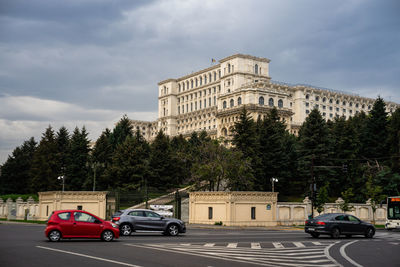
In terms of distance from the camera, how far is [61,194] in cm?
3991

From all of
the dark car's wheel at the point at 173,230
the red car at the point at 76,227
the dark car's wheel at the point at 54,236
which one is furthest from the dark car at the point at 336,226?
the dark car's wheel at the point at 54,236

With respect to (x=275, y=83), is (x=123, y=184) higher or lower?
lower

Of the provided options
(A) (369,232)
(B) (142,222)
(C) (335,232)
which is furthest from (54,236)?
(A) (369,232)

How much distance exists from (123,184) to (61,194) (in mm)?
22690

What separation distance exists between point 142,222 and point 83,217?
523 cm

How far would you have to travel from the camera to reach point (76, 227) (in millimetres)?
18938

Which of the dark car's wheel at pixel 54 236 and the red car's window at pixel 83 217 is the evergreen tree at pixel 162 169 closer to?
the red car's window at pixel 83 217

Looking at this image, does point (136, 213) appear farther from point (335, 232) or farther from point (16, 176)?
point (16, 176)

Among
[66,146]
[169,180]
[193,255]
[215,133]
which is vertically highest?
[215,133]

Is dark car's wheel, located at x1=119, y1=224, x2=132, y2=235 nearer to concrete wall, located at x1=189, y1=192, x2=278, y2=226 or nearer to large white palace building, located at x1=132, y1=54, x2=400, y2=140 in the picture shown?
concrete wall, located at x1=189, y1=192, x2=278, y2=226

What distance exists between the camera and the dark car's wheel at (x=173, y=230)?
24.3 m

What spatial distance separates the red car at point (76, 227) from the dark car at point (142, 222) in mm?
4218

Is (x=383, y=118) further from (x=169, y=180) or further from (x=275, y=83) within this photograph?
(x=275, y=83)

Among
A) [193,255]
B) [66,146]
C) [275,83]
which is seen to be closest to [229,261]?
[193,255]
